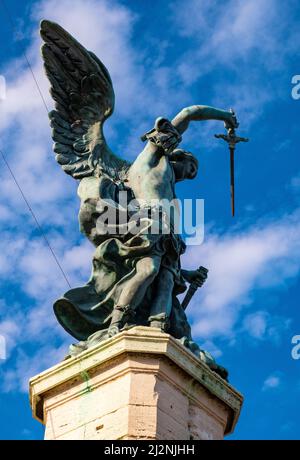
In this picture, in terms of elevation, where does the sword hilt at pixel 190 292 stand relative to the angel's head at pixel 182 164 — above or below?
below

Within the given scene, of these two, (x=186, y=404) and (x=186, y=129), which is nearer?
(x=186, y=404)

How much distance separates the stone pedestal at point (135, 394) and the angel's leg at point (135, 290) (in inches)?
16.9

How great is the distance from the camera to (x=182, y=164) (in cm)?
1163

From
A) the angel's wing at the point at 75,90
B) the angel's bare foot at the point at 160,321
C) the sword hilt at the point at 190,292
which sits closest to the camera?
the angel's bare foot at the point at 160,321

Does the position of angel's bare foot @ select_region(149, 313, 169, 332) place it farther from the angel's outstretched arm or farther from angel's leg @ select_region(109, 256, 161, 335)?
the angel's outstretched arm

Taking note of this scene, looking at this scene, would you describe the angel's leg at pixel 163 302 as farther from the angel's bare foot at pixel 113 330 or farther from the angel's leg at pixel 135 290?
the angel's bare foot at pixel 113 330

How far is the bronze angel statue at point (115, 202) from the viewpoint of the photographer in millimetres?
9938

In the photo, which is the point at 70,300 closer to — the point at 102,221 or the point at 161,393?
the point at 102,221

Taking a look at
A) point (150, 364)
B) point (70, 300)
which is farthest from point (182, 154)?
point (150, 364)

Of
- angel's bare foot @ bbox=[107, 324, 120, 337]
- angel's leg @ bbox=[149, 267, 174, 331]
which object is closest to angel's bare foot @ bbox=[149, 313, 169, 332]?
angel's leg @ bbox=[149, 267, 174, 331]

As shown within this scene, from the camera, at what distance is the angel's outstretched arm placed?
11812 mm

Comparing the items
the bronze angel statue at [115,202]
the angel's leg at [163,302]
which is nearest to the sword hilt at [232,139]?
the bronze angel statue at [115,202]
